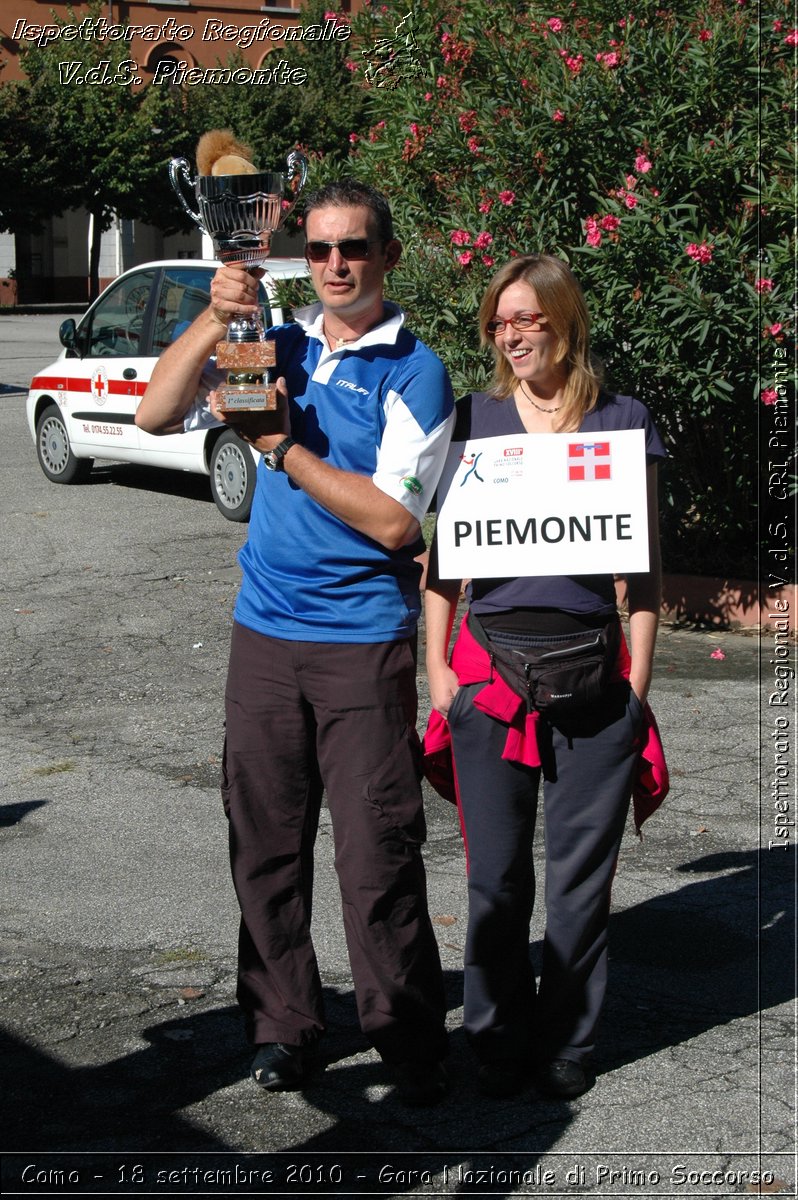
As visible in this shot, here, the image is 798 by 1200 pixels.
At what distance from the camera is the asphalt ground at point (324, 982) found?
3.31 metres

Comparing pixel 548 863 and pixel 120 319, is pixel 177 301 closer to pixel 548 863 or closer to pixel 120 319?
pixel 120 319

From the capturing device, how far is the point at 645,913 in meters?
4.78

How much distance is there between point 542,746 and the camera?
3541 millimetres

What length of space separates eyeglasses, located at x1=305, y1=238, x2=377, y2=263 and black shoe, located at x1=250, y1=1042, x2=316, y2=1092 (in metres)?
1.93

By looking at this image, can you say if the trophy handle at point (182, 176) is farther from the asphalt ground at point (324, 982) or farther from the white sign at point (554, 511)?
the asphalt ground at point (324, 982)

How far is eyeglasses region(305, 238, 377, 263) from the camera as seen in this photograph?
336 centimetres

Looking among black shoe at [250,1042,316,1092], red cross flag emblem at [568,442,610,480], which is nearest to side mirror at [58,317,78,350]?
red cross flag emblem at [568,442,610,480]

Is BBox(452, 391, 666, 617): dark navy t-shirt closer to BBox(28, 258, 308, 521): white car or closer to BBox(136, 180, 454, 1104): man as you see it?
BBox(136, 180, 454, 1104): man

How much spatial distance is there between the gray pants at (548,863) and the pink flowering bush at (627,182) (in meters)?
4.37

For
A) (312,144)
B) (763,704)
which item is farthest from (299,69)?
(763,704)

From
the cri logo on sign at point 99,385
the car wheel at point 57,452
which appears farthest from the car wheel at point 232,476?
the car wheel at point 57,452

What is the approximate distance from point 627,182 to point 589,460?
4.62m

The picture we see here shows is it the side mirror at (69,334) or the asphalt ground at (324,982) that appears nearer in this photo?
the asphalt ground at (324,982)

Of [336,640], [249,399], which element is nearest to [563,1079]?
[336,640]
